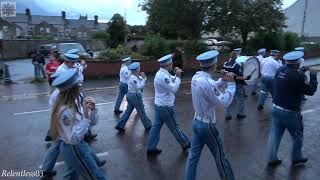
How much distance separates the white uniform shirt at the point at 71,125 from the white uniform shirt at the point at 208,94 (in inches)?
64.3

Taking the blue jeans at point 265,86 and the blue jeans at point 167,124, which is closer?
the blue jeans at point 167,124

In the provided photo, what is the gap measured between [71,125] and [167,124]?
11.5ft

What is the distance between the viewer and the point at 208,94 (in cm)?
571

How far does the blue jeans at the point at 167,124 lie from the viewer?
8.01 metres

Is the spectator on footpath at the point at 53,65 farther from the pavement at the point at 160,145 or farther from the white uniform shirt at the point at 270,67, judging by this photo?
the white uniform shirt at the point at 270,67

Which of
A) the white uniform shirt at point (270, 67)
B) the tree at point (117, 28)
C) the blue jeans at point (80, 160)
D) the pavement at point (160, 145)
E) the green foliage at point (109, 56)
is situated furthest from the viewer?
the tree at point (117, 28)

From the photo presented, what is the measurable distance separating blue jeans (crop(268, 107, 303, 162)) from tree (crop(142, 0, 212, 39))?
19003 mm

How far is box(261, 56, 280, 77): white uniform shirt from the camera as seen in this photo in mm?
13023

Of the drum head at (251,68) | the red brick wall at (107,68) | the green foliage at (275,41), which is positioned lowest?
the red brick wall at (107,68)

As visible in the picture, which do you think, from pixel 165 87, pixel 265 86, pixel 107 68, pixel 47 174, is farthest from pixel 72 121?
pixel 107 68

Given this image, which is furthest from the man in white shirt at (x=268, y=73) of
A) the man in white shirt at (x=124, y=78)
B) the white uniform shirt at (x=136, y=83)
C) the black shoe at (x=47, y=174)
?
the black shoe at (x=47, y=174)

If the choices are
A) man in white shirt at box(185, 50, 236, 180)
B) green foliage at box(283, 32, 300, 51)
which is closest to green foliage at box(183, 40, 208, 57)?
green foliage at box(283, 32, 300, 51)

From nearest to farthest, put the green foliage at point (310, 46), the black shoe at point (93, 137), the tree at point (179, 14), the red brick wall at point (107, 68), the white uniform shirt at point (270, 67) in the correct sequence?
the black shoe at point (93, 137) → the white uniform shirt at point (270, 67) → the red brick wall at point (107, 68) → the tree at point (179, 14) → the green foliage at point (310, 46)

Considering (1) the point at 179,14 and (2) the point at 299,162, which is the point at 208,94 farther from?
(1) the point at 179,14
